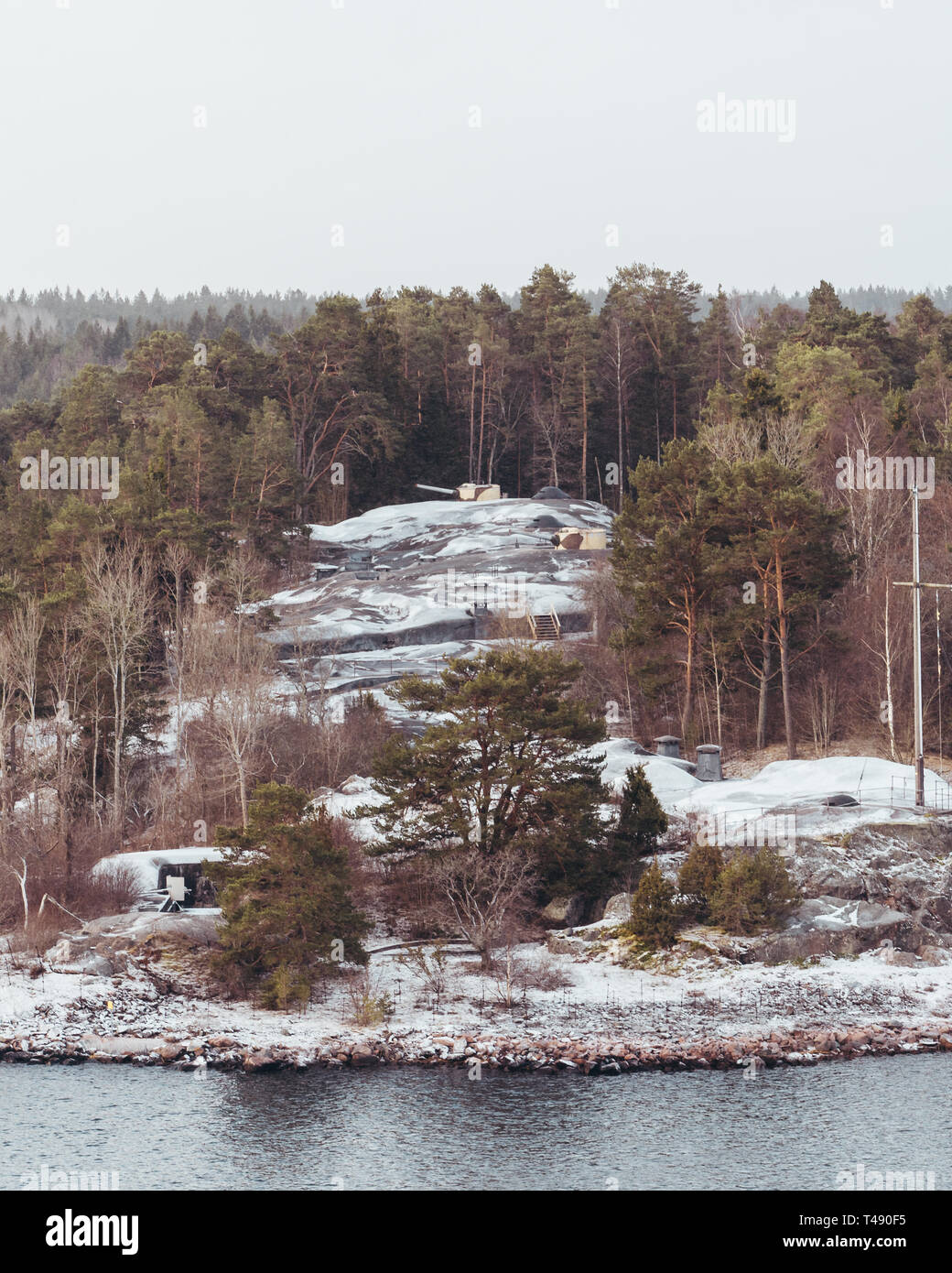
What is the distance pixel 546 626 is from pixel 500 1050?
3035 centimetres

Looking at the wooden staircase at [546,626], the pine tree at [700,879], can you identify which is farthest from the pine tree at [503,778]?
the wooden staircase at [546,626]

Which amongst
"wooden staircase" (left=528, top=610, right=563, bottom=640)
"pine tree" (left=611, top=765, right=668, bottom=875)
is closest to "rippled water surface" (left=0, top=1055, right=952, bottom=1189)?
"pine tree" (left=611, top=765, right=668, bottom=875)

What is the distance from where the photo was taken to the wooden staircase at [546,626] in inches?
2124

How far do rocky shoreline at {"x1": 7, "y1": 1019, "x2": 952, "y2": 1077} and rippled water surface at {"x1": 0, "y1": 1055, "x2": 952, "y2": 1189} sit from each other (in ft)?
1.08

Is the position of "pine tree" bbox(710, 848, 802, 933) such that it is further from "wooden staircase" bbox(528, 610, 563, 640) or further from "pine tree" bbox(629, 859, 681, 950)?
"wooden staircase" bbox(528, 610, 563, 640)

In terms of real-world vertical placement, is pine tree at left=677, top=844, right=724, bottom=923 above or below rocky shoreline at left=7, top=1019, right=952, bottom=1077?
above

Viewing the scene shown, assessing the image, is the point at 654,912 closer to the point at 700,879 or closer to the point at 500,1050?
the point at 700,879

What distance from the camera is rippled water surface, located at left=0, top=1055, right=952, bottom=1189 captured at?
2083 centimetres

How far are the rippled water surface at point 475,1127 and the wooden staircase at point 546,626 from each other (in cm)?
3013

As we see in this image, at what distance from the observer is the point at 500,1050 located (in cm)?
2542

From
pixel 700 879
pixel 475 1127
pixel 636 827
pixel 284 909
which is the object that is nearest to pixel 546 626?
pixel 636 827

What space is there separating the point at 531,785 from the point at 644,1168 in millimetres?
11616

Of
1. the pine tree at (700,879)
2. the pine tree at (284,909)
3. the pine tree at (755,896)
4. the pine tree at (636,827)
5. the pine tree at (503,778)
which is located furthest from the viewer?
the pine tree at (636,827)

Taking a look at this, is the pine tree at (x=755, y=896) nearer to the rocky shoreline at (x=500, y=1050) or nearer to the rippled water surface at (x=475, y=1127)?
the rocky shoreline at (x=500, y=1050)
